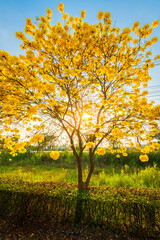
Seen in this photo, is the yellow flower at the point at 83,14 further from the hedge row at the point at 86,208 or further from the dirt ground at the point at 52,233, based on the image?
the dirt ground at the point at 52,233

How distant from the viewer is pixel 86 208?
2.65 m

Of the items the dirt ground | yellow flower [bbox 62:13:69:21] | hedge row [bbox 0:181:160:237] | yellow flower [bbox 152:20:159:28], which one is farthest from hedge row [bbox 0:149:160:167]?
yellow flower [bbox 152:20:159:28]

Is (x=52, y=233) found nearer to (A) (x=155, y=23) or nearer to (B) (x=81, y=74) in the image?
(B) (x=81, y=74)

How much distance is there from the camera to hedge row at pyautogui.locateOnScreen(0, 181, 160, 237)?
247 cm

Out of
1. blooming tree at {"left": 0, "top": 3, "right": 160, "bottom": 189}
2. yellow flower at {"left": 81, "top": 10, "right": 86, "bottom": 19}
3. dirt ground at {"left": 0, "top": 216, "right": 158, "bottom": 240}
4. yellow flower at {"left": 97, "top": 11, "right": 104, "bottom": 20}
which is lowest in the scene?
dirt ground at {"left": 0, "top": 216, "right": 158, "bottom": 240}

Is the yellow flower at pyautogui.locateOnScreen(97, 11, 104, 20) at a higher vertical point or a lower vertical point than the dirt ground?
higher

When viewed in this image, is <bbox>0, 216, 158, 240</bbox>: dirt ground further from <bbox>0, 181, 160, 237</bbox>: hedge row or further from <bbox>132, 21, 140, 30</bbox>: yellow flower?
<bbox>132, 21, 140, 30</bbox>: yellow flower

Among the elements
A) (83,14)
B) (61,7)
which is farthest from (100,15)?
(61,7)

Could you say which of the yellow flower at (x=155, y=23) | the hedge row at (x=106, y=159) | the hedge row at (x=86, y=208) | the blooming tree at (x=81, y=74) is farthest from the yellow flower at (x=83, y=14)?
the hedge row at (x=106, y=159)

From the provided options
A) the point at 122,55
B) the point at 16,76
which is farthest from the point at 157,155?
the point at 16,76

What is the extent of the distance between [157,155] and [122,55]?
386 inches

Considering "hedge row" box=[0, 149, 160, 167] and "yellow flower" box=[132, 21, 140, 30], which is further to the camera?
"hedge row" box=[0, 149, 160, 167]

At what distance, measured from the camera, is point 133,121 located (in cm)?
289

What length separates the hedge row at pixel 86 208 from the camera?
2.47 metres
